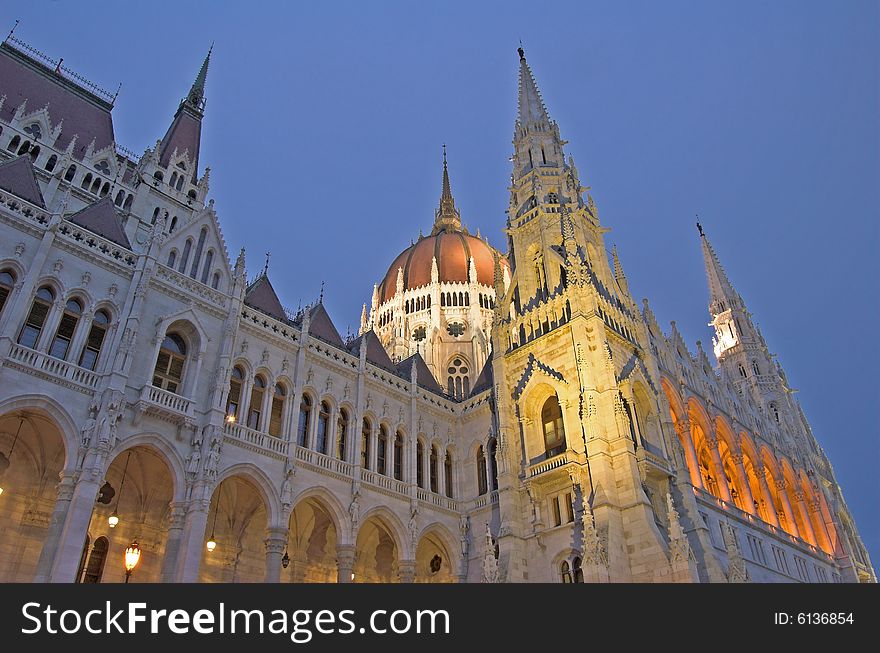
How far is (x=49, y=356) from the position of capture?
19562 mm

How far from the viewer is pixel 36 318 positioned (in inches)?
804

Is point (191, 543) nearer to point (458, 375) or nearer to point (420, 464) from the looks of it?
point (420, 464)

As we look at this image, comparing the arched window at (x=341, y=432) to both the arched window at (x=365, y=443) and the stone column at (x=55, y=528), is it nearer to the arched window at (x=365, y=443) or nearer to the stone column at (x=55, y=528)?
the arched window at (x=365, y=443)

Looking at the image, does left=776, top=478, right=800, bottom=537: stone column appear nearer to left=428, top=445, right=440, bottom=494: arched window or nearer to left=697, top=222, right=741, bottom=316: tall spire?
left=428, top=445, right=440, bottom=494: arched window

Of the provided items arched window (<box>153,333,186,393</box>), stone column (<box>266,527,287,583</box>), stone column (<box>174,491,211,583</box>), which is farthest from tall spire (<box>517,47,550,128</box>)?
stone column (<box>174,491,211,583</box>)

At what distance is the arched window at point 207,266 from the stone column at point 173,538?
8710mm

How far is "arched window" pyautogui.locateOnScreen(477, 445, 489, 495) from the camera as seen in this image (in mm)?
30656

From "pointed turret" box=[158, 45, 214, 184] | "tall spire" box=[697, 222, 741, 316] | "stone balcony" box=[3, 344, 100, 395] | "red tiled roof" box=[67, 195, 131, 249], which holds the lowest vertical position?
"stone balcony" box=[3, 344, 100, 395]

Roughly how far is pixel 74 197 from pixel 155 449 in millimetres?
15031

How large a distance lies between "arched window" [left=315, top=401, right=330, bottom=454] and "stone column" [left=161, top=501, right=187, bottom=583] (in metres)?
6.65

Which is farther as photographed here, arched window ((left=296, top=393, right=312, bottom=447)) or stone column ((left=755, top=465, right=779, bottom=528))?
stone column ((left=755, top=465, right=779, bottom=528))

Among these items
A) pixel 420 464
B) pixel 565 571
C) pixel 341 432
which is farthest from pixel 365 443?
pixel 565 571
